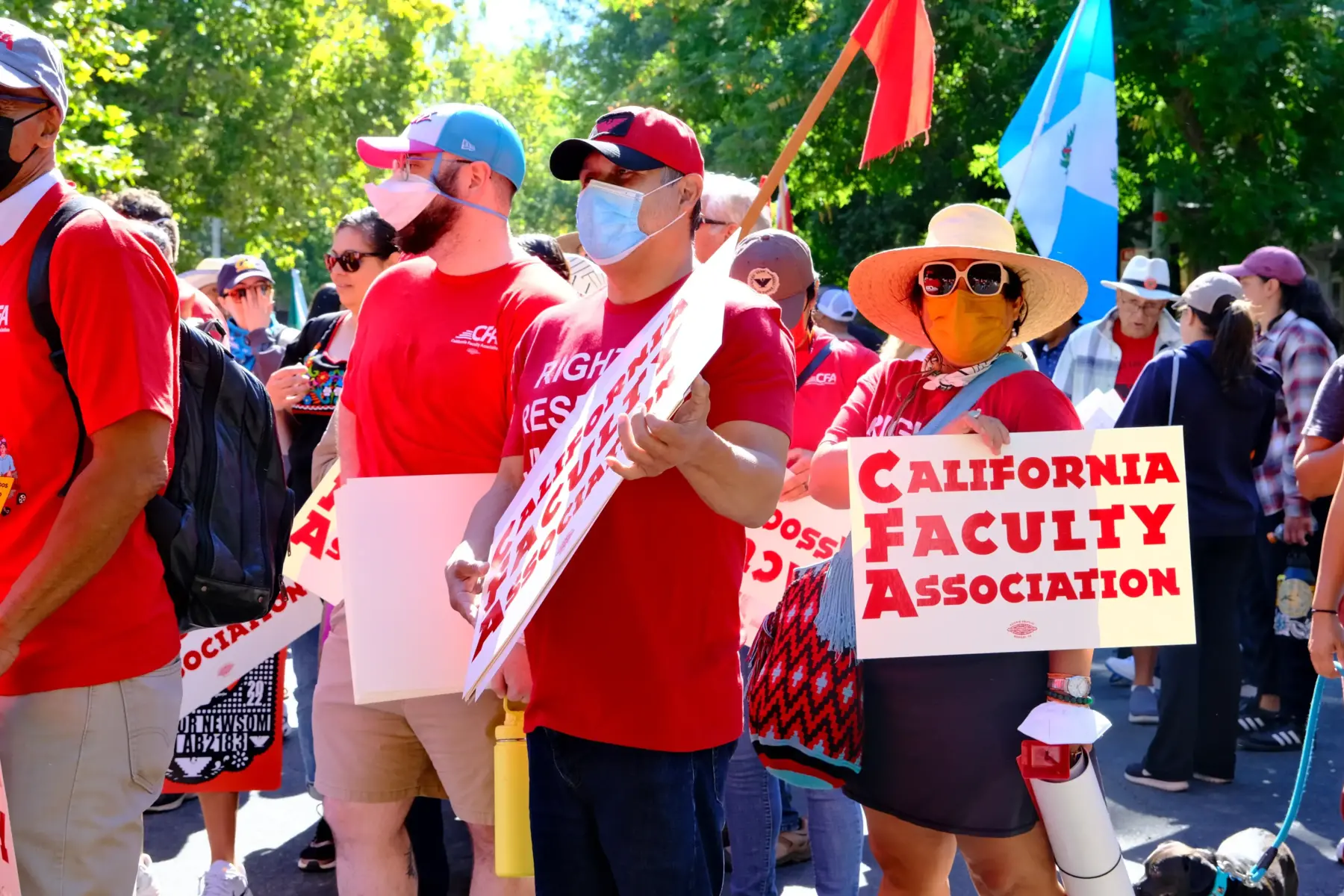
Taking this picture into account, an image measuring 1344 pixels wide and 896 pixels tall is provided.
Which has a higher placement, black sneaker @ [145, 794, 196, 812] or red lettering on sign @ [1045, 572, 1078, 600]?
red lettering on sign @ [1045, 572, 1078, 600]

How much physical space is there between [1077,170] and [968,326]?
2.62 metres

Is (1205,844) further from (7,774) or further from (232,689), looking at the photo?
(7,774)

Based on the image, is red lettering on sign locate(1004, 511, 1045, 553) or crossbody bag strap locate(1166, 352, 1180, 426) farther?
crossbody bag strap locate(1166, 352, 1180, 426)

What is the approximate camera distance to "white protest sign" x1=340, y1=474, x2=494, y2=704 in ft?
11.1

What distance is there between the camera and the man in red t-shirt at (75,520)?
2.65 metres

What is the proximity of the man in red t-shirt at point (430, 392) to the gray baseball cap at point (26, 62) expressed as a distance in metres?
0.94

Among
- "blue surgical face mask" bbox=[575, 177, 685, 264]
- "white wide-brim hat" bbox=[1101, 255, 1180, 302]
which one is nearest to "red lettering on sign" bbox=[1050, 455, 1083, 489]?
"blue surgical face mask" bbox=[575, 177, 685, 264]

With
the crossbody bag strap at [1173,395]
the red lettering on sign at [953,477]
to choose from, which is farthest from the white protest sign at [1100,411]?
the crossbody bag strap at [1173,395]

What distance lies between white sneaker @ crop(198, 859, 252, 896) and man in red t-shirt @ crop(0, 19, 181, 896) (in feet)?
6.22

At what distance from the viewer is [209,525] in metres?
3.04

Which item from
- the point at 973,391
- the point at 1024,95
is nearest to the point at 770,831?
the point at 973,391

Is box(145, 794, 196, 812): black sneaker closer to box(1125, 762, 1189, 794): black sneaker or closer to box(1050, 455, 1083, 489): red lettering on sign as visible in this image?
box(1125, 762, 1189, 794): black sneaker

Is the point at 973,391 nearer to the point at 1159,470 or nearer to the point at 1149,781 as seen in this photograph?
the point at 1159,470

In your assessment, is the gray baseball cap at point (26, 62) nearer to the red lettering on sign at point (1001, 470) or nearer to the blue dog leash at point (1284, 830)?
the red lettering on sign at point (1001, 470)
